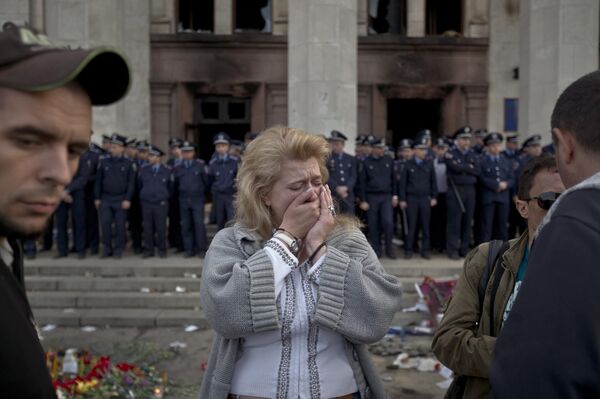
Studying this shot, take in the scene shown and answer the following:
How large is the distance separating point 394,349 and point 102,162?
680 centimetres

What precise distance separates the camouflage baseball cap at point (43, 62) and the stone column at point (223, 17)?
17.5 metres

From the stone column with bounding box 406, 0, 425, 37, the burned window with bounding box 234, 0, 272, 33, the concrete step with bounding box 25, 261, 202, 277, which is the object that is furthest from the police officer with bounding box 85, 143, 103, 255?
the stone column with bounding box 406, 0, 425, 37

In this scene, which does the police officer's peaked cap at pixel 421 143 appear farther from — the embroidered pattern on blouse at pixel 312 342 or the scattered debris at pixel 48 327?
the embroidered pattern on blouse at pixel 312 342

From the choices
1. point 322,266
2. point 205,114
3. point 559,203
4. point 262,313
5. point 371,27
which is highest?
point 371,27

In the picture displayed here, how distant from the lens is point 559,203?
4.65ft

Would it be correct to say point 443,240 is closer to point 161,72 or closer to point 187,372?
point 187,372

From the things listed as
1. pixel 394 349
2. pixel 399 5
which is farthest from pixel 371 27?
pixel 394 349

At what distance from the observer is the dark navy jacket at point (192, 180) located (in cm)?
1121

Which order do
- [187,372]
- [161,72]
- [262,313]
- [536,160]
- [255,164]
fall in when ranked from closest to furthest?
[262,313] < [255,164] < [536,160] < [187,372] < [161,72]

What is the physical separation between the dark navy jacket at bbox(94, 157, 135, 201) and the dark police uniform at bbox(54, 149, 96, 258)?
9.2 inches

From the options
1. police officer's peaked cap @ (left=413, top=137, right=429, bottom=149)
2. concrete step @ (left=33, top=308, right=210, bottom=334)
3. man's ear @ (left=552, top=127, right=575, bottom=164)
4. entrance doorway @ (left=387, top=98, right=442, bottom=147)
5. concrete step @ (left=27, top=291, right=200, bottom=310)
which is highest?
entrance doorway @ (left=387, top=98, right=442, bottom=147)

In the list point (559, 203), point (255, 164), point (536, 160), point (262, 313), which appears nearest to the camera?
point (559, 203)

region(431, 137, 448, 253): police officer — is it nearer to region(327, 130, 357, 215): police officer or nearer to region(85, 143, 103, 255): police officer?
region(327, 130, 357, 215): police officer

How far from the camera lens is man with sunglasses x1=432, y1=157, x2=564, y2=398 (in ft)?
8.18
